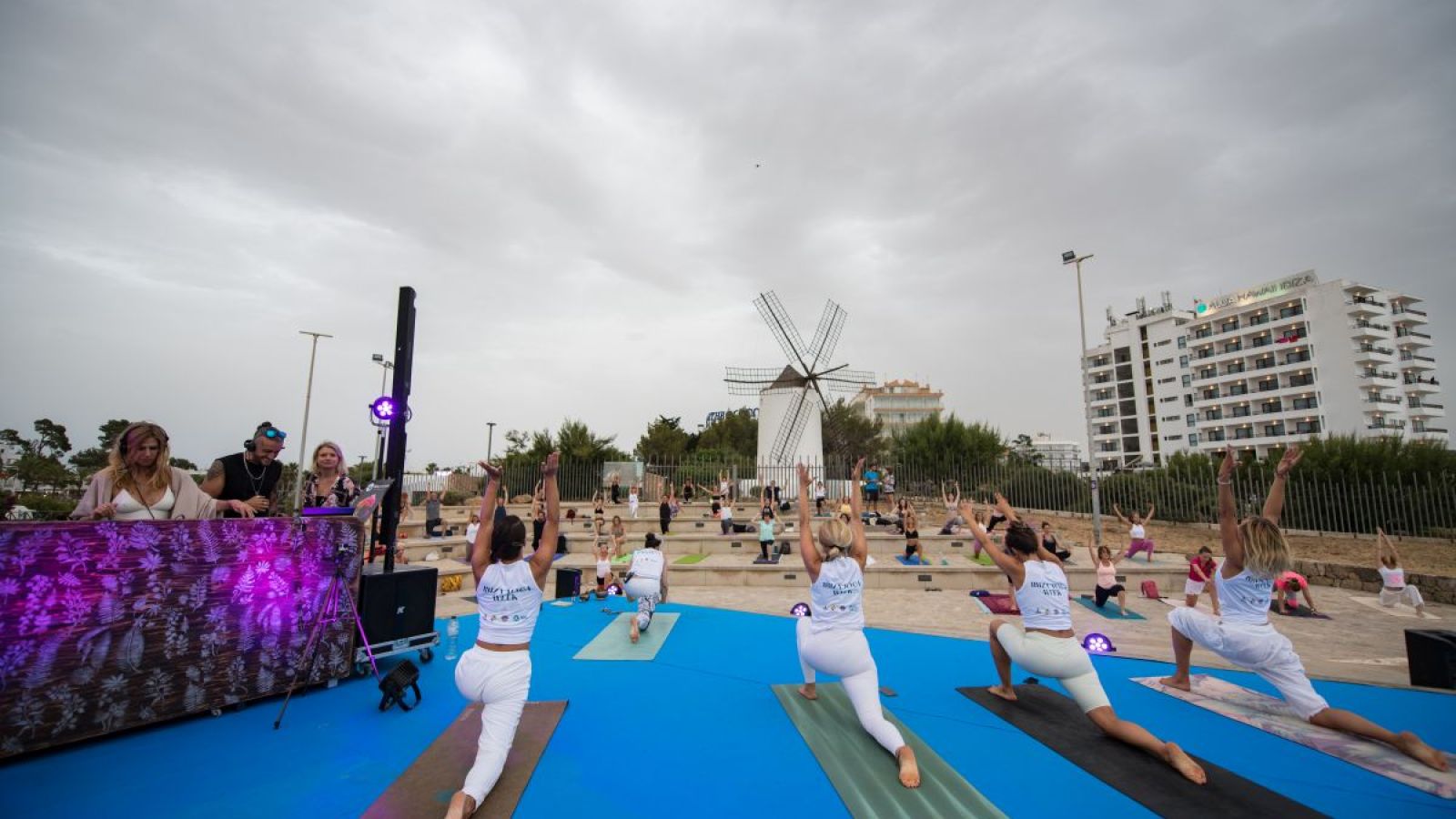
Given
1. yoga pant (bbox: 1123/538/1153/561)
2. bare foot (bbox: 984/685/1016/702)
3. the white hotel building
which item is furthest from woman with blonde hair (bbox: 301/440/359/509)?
the white hotel building

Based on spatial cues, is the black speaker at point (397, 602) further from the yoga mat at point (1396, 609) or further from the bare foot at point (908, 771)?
the yoga mat at point (1396, 609)

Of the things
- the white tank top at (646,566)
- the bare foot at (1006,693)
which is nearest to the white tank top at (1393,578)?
the bare foot at (1006,693)

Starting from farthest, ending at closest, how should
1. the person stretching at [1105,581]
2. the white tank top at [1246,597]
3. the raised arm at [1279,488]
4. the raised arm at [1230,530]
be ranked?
the person stretching at [1105,581] < the raised arm at [1279,488] < the raised arm at [1230,530] < the white tank top at [1246,597]

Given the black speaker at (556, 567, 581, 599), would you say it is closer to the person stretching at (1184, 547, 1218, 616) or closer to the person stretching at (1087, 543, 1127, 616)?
the person stretching at (1087, 543, 1127, 616)

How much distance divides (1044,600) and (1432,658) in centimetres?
472

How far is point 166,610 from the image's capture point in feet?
15.0

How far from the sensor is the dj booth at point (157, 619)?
4059 mm

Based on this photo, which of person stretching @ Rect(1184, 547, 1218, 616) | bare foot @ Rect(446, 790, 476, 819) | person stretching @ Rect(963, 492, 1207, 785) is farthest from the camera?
person stretching @ Rect(1184, 547, 1218, 616)

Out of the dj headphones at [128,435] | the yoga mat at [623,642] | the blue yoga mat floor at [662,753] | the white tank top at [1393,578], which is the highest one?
the dj headphones at [128,435]

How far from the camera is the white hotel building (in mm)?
54344

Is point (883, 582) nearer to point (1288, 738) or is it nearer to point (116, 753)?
point (1288, 738)

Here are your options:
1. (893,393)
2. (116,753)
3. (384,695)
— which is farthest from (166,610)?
(893,393)

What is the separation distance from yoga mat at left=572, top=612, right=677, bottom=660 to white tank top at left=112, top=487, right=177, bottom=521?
13.7 feet

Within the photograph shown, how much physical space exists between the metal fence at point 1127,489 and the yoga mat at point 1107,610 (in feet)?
10.7
